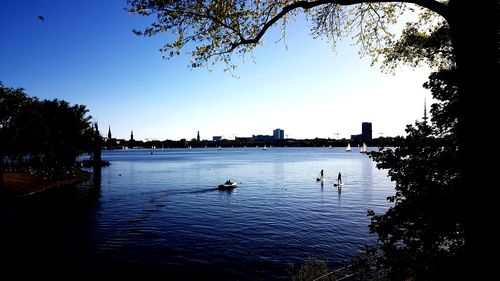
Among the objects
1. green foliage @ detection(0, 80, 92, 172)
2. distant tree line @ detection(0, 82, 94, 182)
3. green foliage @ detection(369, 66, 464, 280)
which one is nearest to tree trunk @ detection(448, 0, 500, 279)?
green foliage @ detection(369, 66, 464, 280)

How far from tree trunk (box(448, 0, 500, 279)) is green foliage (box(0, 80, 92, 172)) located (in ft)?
156

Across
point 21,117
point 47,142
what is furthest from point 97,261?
point 47,142

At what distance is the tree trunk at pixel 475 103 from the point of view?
18.2 ft

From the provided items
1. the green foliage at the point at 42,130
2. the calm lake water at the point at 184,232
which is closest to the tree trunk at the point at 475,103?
the calm lake water at the point at 184,232

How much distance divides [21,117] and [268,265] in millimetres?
48536

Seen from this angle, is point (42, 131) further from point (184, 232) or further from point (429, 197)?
point (429, 197)

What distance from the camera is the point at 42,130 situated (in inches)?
2226

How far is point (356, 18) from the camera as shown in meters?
11.1

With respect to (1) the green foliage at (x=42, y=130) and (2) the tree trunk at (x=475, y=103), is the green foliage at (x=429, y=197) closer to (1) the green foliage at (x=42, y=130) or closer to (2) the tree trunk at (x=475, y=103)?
(2) the tree trunk at (x=475, y=103)

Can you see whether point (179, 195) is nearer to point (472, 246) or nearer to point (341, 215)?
point (341, 215)

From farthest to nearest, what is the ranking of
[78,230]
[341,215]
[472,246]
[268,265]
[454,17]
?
1. [341,215]
2. [78,230]
3. [268,265]
4. [454,17]
5. [472,246]

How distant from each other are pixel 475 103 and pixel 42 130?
217 feet

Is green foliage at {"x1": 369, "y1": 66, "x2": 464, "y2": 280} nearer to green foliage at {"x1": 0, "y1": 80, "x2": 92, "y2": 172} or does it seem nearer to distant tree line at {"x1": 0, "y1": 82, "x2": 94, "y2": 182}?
distant tree line at {"x1": 0, "y1": 82, "x2": 94, "y2": 182}

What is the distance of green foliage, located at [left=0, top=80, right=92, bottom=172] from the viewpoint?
46594mm
